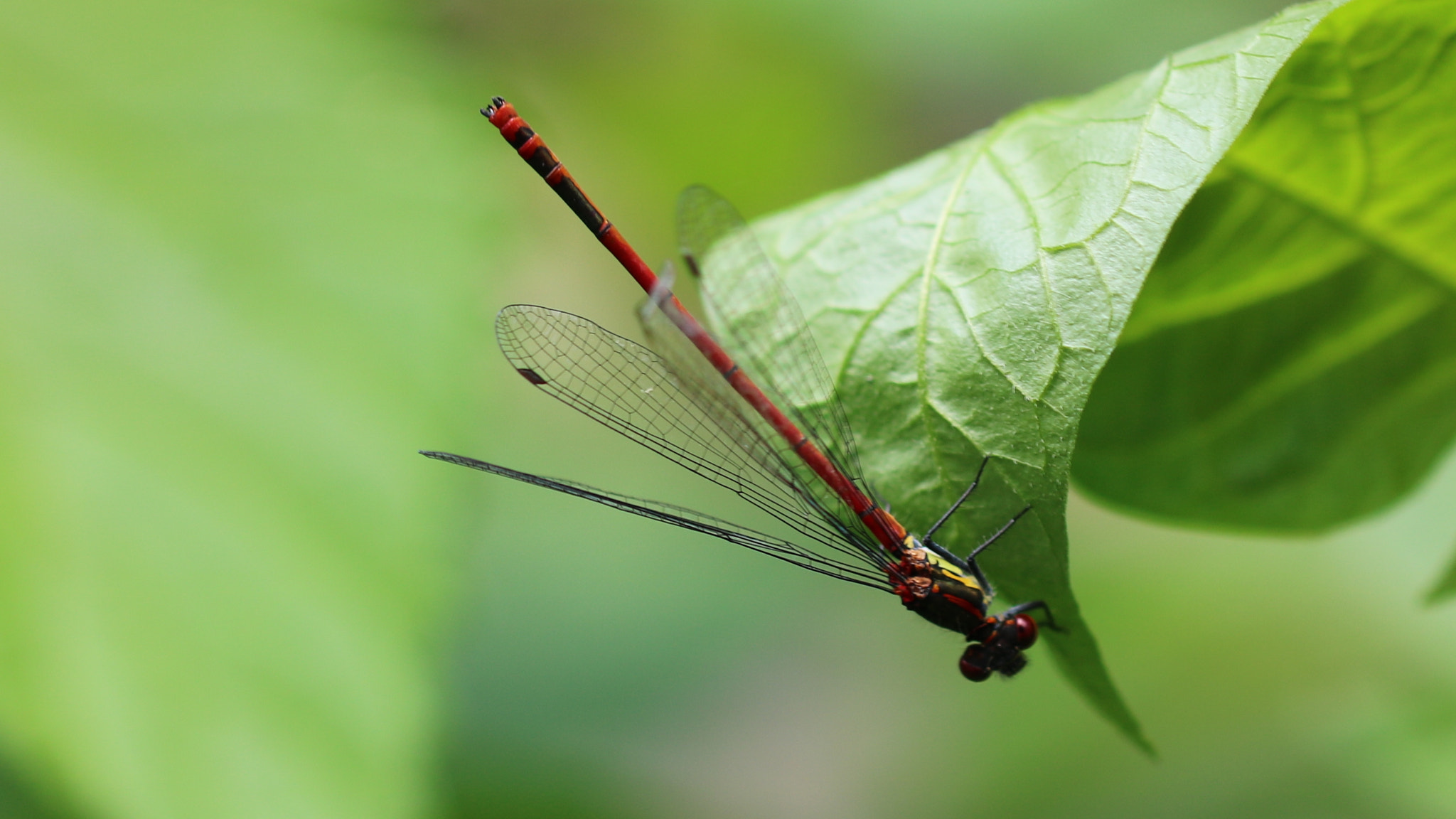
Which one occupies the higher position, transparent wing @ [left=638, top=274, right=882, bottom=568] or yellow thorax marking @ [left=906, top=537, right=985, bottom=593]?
transparent wing @ [left=638, top=274, right=882, bottom=568]

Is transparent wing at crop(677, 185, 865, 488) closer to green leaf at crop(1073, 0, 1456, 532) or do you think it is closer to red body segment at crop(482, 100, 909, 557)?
red body segment at crop(482, 100, 909, 557)

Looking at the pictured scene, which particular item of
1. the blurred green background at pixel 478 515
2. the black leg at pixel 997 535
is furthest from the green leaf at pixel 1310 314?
the blurred green background at pixel 478 515

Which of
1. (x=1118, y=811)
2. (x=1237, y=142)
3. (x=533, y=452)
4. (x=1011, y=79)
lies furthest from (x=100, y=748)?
(x=1011, y=79)

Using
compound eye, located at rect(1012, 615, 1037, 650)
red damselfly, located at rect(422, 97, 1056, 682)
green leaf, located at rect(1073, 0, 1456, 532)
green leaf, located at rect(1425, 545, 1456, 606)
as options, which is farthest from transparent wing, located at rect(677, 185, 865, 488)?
green leaf, located at rect(1425, 545, 1456, 606)

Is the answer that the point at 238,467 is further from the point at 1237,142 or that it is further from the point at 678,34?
the point at 678,34

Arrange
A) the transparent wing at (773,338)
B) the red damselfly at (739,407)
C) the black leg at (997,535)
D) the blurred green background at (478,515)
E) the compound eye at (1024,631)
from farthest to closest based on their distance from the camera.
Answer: the compound eye at (1024,631) → the blurred green background at (478,515) → the red damselfly at (739,407) → the transparent wing at (773,338) → the black leg at (997,535)

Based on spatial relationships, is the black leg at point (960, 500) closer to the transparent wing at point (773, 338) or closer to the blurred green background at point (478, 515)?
the transparent wing at point (773, 338)
